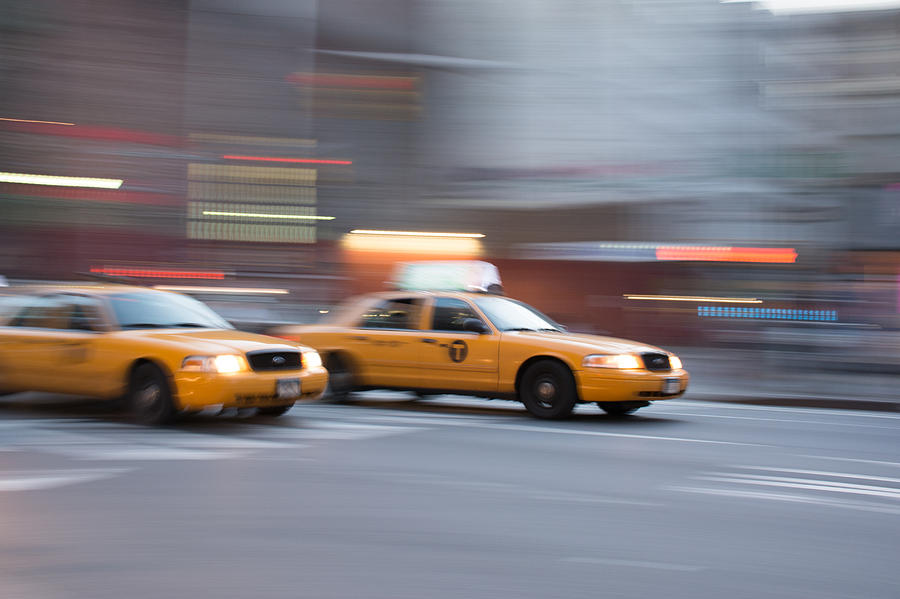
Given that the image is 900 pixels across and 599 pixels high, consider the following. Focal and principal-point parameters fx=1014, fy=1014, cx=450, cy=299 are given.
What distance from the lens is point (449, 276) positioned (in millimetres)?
21891

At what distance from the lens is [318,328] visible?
12141 mm

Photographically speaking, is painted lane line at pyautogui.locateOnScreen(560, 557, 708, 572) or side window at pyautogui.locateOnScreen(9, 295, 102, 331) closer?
painted lane line at pyautogui.locateOnScreen(560, 557, 708, 572)

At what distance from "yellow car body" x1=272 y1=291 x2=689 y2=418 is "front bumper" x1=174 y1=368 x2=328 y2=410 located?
92.5 inches

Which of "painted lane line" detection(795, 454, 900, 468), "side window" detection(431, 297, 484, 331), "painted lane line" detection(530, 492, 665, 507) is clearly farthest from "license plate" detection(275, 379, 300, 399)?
"painted lane line" detection(795, 454, 900, 468)

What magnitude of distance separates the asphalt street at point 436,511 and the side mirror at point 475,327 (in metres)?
1.49

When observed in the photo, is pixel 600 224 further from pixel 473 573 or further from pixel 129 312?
pixel 473 573

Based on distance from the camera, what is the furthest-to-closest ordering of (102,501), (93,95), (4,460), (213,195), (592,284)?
(93,95)
(213,195)
(592,284)
(4,460)
(102,501)

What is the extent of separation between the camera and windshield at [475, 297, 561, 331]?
1104 centimetres

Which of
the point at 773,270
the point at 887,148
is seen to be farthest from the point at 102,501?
the point at 887,148

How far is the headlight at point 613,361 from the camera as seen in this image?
32.8 ft

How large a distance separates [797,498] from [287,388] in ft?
15.4

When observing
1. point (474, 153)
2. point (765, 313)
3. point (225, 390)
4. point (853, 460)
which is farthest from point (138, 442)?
point (474, 153)

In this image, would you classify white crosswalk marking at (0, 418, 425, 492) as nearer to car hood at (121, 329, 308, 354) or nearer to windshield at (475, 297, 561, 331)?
car hood at (121, 329, 308, 354)

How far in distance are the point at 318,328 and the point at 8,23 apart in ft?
194
